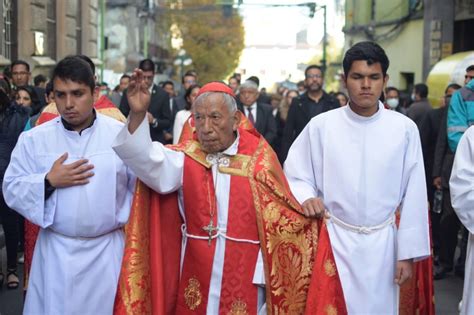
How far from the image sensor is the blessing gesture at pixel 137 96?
4.26m

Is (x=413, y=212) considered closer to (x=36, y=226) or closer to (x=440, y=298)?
(x=36, y=226)

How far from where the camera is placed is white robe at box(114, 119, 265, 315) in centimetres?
430

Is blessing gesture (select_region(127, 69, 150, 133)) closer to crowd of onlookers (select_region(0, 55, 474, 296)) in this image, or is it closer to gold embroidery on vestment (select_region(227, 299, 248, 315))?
gold embroidery on vestment (select_region(227, 299, 248, 315))

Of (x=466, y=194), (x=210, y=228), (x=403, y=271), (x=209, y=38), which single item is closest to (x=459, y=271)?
(x=466, y=194)

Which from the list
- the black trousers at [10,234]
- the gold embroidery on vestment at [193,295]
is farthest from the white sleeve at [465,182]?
the black trousers at [10,234]

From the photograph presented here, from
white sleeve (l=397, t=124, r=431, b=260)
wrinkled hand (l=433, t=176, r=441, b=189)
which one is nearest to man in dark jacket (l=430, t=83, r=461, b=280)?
wrinkled hand (l=433, t=176, r=441, b=189)

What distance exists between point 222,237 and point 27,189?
3.38 feet

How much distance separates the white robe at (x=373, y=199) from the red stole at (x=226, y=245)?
1.11 feet

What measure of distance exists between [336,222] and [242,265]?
1.82 feet

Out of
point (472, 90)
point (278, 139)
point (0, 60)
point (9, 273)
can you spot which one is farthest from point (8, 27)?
point (472, 90)

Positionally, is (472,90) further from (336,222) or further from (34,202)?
(34,202)

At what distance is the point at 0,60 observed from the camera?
13.0m

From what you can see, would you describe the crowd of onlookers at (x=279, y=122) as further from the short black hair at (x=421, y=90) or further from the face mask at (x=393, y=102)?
the face mask at (x=393, y=102)

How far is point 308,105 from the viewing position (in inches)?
395
